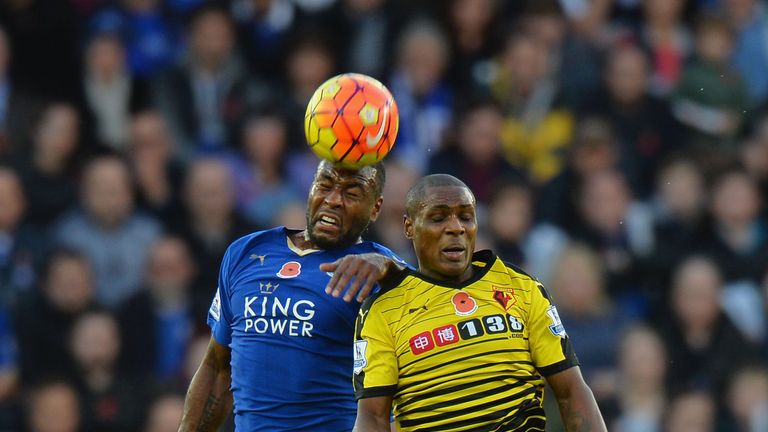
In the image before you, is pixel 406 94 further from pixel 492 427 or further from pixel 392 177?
pixel 492 427

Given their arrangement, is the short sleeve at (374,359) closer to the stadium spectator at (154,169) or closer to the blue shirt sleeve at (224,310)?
the blue shirt sleeve at (224,310)

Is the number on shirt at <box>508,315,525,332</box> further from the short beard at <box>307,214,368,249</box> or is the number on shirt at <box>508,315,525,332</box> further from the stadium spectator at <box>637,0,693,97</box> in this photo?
the stadium spectator at <box>637,0,693,97</box>

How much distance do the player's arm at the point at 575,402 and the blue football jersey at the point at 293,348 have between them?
100 centimetres

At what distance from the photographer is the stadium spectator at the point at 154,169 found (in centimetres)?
977

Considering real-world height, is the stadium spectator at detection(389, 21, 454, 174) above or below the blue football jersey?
above

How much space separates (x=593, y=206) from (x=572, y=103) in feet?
3.37

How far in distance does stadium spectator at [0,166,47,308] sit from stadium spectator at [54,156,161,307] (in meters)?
0.22

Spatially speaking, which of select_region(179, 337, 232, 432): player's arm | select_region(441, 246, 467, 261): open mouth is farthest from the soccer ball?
select_region(179, 337, 232, 432): player's arm

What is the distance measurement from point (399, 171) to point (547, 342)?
487 cm

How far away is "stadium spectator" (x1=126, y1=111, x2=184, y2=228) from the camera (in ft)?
32.0

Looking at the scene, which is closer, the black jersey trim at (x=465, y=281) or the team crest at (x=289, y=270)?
the black jersey trim at (x=465, y=281)

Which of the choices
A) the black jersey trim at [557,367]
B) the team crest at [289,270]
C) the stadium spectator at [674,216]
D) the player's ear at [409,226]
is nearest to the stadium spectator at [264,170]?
the stadium spectator at [674,216]

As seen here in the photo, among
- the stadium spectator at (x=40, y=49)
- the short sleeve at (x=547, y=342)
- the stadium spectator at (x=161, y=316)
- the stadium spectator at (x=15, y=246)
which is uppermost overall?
the stadium spectator at (x=40, y=49)

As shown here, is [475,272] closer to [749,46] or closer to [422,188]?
[422,188]
